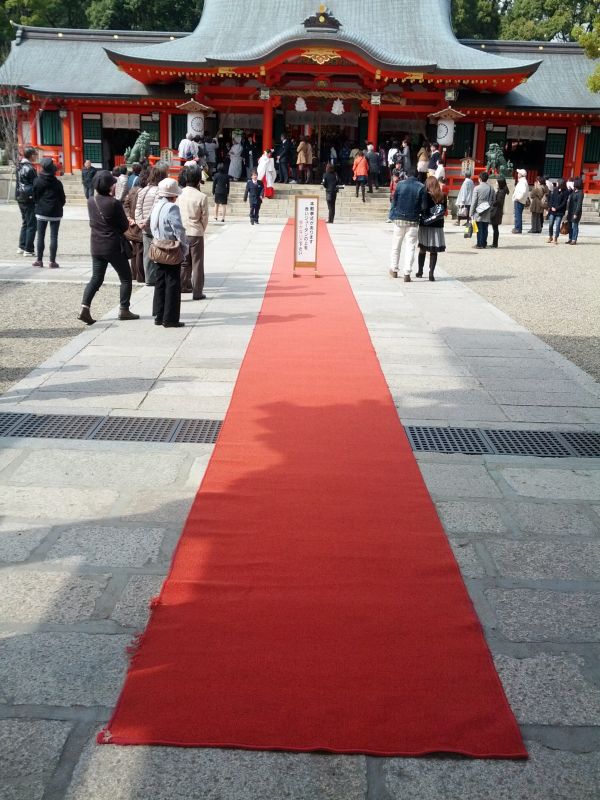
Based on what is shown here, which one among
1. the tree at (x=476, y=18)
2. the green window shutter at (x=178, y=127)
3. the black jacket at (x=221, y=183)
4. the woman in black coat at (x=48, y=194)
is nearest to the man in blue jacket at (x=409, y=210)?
the woman in black coat at (x=48, y=194)

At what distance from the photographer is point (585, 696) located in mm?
2715

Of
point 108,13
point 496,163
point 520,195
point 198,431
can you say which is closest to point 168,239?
point 198,431

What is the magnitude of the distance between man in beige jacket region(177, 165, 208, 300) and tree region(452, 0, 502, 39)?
37.1 m

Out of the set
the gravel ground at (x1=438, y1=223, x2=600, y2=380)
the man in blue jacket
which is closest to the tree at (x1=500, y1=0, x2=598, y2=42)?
the gravel ground at (x1=438, y1=223, x2=600, y2=380)

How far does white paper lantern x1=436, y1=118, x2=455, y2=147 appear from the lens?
25453mm

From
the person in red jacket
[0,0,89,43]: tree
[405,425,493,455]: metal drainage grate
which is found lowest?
[405,425,493,455]: metal drainage grate

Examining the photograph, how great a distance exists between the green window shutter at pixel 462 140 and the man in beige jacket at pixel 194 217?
65.6ft

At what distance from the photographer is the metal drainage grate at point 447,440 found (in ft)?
16.3

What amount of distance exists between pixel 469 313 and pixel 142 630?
713 centimetres

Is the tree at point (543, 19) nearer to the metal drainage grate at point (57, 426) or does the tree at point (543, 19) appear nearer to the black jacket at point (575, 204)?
the black jacket at point (575, 204)

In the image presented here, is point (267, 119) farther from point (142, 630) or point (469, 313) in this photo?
point (142, 630)

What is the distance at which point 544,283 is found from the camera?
12.1 m

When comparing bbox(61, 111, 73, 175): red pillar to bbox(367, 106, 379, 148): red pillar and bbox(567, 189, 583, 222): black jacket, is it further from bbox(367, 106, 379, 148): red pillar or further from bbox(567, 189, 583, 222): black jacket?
bbox(567, 189, 583, 222): black jacket

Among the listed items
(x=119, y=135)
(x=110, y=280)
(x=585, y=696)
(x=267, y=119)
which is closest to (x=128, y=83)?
(x=119, y=135)
